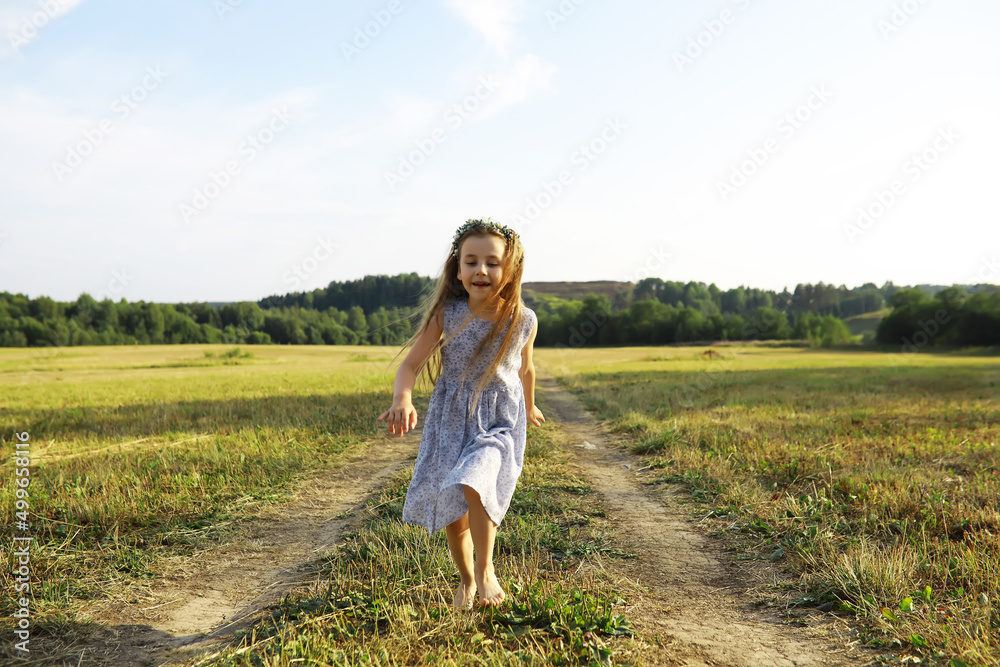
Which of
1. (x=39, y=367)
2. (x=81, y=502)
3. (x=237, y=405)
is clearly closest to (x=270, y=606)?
(x=81, y=502)

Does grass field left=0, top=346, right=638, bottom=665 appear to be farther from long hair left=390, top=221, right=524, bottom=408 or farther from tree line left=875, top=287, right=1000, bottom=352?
tree line left=875, top=287, right=1000, bottom=352

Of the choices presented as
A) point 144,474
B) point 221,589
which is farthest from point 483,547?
point 144,474

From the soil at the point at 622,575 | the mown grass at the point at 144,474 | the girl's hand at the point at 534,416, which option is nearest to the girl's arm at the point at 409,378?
the girl's hand at the point at 534,416

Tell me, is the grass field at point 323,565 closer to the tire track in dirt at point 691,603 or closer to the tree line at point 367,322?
the tire track in dirt at point 691,603

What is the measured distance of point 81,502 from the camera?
528 cm

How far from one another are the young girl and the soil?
1091 mm

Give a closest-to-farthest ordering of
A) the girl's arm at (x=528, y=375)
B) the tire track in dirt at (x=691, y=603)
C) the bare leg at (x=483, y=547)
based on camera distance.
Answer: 1. the tire track in dirt at (x=691, y=603)
2. the bare leg at (x=483, y=547)
3. the girl's arm at (x=528, y=375)

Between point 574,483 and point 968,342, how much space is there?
7761 centimetres

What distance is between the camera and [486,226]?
12.1ft

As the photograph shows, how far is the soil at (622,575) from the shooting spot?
320cm

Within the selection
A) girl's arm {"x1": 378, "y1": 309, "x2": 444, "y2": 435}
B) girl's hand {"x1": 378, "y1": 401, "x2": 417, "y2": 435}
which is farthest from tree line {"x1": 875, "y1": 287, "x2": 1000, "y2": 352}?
girl's hand {"x1": 378, "y1": 401, "x2": 417, "y2": 435}

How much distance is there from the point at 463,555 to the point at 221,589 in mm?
1835

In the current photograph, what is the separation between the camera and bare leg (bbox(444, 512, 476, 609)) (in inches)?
140

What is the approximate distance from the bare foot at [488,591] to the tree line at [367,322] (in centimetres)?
5864
